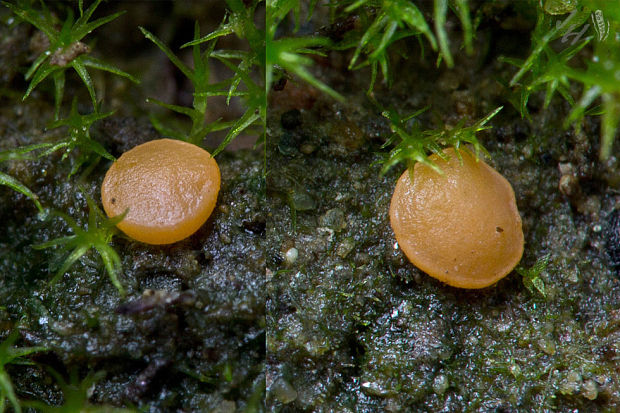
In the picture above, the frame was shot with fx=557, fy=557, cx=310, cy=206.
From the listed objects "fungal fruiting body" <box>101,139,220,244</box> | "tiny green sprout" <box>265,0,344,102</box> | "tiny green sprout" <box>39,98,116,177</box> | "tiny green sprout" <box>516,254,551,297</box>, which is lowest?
"tiny green sprout" <box>516,254,551,297</box>

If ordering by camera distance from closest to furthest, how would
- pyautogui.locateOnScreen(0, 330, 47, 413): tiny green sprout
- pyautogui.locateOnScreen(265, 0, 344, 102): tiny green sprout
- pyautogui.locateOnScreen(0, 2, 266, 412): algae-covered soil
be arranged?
pyautogui.locateOnScreen(265, 0, 344, 102): tiny green sprout
pyautogui.locateOnScreen(0, 330, 47, 413): tiny green sprout
pyautogui.locateOnScreen(0, 2, 266, 412): algae-covered soil

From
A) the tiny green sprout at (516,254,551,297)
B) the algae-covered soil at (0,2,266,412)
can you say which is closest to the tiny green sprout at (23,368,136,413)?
the algae-covered soil at (0,2,266,412)

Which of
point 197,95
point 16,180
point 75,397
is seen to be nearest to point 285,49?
point 197,95

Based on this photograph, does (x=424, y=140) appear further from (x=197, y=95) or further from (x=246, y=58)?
(x=197, y=95)

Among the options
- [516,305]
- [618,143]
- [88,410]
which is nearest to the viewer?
[88,410]

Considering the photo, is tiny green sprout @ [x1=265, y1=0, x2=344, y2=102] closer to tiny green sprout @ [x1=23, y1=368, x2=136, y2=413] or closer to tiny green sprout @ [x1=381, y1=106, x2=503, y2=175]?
tiny green sprout @ [x1=381, y1=106, x2=503, y2=175]

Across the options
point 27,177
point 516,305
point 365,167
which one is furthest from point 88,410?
point 516,305

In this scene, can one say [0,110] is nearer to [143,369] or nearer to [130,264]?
[130,264]
